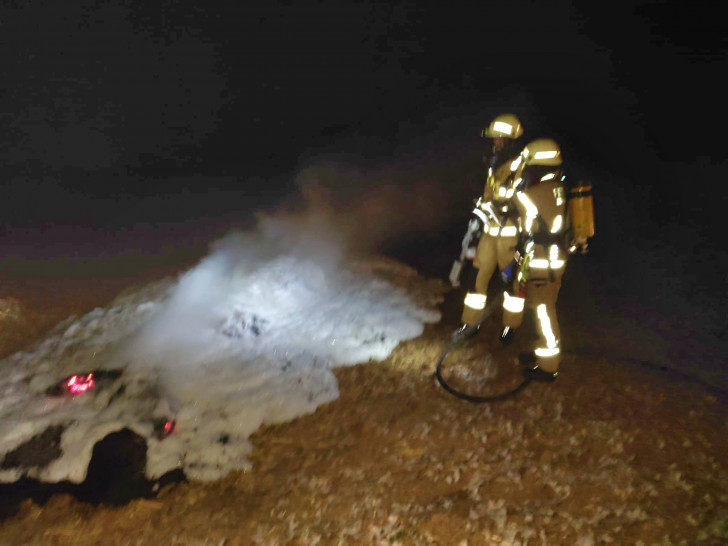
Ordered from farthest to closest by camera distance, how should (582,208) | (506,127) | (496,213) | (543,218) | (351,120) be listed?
(351,120), (496,213), (506,127), (543,218), (582,208)

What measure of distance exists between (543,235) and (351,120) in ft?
62.8

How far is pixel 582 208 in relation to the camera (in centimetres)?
430

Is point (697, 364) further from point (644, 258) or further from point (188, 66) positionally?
point (188, 66)

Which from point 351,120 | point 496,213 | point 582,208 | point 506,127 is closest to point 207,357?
point 496,213

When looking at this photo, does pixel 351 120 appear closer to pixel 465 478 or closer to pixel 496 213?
pixel 496 213

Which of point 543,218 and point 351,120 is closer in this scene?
point 543,218

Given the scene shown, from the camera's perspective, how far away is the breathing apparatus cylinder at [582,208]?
14.0 ft

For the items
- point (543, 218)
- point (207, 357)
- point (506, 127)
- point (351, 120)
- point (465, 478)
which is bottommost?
point (465, 478)

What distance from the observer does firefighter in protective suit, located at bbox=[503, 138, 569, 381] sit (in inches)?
172

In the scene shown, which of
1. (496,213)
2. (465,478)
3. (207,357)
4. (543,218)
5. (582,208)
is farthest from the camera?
(207,357)

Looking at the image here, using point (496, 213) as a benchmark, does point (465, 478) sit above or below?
below

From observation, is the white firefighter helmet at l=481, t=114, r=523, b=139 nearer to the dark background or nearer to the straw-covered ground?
the straw-covered ground

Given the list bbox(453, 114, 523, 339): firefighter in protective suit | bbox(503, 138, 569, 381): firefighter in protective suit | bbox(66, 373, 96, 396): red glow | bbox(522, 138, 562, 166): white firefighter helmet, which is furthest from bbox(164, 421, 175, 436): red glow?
bbox(522, 138, 562, 166): white firefighter helmet

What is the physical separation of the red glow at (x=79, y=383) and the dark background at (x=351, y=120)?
178 inches
